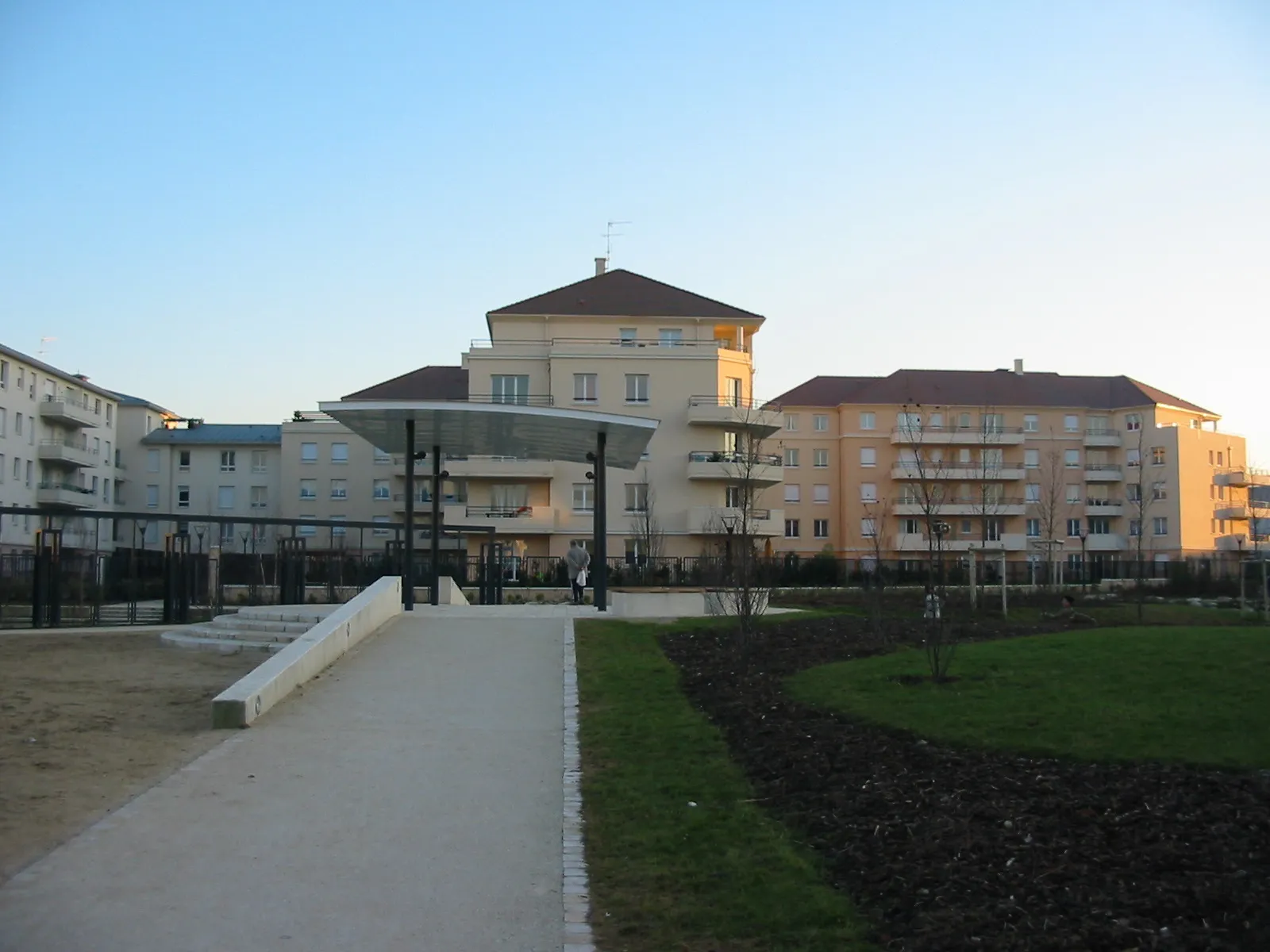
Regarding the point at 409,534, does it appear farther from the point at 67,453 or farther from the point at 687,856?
the point at 67,453

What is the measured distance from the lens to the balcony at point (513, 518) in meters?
56.2

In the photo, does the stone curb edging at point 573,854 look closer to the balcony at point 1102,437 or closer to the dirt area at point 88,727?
the dirt area at point 88,727

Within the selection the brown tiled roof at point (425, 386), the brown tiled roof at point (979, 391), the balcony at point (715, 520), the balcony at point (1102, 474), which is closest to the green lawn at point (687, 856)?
the balcony at point (715, 520)

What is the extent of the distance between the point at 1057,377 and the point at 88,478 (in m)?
64.5

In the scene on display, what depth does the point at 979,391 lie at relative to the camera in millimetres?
77812

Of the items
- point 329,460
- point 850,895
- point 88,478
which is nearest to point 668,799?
point 850,895

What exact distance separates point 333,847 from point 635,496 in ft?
164

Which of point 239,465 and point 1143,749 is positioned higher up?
point 239,465

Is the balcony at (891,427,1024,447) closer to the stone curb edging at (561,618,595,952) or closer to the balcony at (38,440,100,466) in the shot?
the balcony at (38,440,100,466)

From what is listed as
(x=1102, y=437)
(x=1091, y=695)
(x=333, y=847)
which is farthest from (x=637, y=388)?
(x=333, y=847)

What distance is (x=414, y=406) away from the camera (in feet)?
75.3

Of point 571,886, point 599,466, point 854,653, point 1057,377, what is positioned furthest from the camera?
point 1057,377

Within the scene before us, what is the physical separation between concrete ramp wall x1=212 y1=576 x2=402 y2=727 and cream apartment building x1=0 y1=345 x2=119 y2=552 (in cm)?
4319

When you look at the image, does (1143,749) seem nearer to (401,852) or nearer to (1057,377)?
(401,852)
